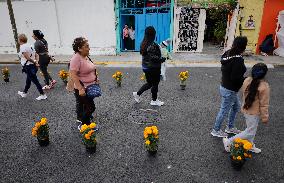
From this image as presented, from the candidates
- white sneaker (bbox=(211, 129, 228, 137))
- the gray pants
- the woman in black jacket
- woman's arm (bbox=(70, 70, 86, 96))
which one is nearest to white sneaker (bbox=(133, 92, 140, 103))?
the woman in black jacket

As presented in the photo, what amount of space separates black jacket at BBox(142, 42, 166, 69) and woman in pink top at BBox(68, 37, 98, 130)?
1.54 m

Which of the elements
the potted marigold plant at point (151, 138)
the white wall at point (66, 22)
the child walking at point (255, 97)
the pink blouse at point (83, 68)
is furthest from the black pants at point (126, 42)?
the child walking at point (255, 97)

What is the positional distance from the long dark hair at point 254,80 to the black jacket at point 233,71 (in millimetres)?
367

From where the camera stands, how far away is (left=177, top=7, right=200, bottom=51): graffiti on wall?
1428cm

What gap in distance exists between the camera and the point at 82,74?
17.7ft

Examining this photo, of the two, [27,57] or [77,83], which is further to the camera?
[27,57]

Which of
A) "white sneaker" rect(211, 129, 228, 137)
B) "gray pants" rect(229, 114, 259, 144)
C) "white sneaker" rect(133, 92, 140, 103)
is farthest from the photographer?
"white sneaker" rect(133, 92, 140, 103)

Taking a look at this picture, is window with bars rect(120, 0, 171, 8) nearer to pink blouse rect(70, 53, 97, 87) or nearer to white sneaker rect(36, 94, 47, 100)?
white sneaker rect(36, 94, 47, 100)

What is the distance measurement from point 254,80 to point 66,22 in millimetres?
12182

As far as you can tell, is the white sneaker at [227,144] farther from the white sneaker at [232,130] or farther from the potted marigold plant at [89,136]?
the potted marigold plant at [89,136]

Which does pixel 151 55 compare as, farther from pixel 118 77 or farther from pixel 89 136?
pixel 118 77

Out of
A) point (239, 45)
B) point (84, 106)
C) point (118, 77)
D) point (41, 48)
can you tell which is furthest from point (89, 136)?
point (41, 48)

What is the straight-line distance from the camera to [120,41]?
1512 centimetres

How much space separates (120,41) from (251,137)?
37.1 ft
